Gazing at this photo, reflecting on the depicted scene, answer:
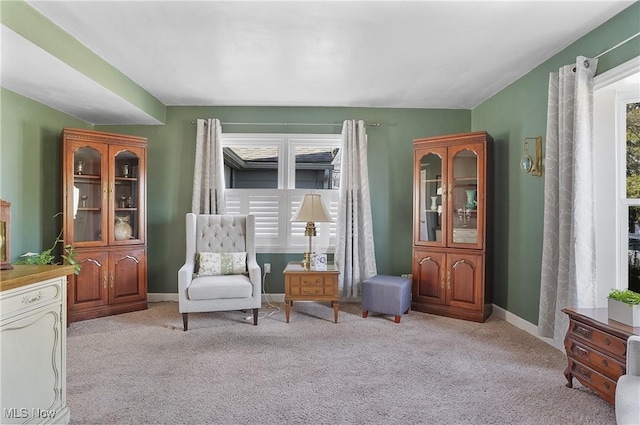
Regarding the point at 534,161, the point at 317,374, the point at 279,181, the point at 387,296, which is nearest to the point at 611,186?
the point at 534,161

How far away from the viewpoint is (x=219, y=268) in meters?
3.79

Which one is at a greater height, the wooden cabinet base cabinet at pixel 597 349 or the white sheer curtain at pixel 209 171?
the white sheer curtain at pixel 209 171

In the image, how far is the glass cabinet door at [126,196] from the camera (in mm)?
3920

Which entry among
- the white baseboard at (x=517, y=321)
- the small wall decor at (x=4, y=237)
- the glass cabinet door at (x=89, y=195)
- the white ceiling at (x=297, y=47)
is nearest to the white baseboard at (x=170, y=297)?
the glass cabinet door at (x=89, y=195)

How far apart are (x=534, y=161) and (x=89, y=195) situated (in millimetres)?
4456

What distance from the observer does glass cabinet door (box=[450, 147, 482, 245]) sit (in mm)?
3756

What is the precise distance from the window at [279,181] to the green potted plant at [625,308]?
2.87 metres

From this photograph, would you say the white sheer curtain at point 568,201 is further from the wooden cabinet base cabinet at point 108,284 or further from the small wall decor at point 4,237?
the wooden cabinet base cabinet at point 108,284

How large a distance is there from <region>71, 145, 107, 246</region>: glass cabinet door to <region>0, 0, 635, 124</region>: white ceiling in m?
0.54

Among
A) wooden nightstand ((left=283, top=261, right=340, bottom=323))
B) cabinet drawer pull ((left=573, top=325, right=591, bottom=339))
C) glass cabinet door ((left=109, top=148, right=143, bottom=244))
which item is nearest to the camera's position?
cabinet drawer pull ((left=573, top=325, right=591, bottom=339))

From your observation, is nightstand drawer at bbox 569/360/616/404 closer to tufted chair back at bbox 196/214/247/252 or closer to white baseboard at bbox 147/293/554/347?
white baseboard at bbox 147/293/554/347

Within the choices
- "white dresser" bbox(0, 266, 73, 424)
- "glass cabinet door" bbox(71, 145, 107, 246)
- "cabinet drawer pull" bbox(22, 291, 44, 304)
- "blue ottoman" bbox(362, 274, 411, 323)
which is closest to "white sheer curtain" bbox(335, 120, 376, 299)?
"blue ottoman" bbox(362, 274, 411, 323)

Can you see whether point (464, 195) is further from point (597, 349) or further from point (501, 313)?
point (597, 349)

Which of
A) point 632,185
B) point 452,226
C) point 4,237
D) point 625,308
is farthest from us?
point 452,226
